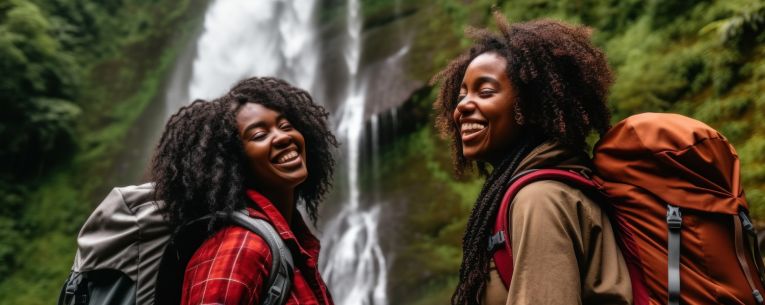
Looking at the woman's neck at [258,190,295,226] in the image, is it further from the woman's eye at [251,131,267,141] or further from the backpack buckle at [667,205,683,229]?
the backpack buckle at [667,205,683,229]

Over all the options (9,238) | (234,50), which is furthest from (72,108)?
(234,50)

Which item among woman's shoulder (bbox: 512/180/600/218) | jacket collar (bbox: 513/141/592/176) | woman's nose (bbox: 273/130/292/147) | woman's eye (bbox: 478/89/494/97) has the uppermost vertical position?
woman's eye (bbox: 478/89/494/97)

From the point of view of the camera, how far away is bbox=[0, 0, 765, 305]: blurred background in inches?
321

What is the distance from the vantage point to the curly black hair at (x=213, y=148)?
2.30 m

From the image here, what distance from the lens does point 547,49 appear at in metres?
2.07

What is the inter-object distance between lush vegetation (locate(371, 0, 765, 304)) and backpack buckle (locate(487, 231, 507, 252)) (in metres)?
4.72

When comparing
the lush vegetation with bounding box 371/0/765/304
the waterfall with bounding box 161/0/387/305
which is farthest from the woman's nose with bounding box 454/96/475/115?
the waterfall with bounding box 161/0/387/305

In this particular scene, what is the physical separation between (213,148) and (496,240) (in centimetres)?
118

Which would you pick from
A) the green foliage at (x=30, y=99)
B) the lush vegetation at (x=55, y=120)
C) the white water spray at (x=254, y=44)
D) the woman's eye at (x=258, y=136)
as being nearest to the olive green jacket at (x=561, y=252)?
the woman's eye at (x=258, y=136)

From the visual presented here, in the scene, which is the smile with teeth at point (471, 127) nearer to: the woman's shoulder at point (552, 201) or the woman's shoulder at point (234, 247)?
the woman's shoulder at point (552, 201)

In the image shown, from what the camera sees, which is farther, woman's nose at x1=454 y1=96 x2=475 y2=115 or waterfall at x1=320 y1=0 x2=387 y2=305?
waterfall at x1=320 y1=0 x2=387 y2=305

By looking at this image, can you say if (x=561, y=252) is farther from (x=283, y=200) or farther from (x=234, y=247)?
(x=283, y=200)

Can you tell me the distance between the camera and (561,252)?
5.47 feet

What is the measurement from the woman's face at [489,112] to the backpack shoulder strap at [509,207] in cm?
Answer: 23
